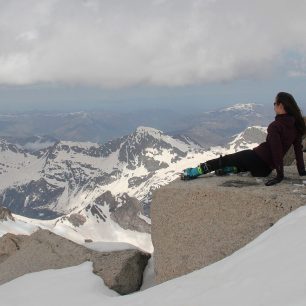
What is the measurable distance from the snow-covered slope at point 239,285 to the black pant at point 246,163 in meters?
2.80

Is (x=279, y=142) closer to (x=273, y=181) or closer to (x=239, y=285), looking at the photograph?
(x=273, y=181)

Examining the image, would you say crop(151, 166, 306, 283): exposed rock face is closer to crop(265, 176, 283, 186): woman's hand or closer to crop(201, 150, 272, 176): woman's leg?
crop(265, 176, 283, 186): woman's hand

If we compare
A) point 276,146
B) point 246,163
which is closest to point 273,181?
point 276,146

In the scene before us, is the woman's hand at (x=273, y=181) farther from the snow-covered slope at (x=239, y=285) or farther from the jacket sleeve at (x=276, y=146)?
the snow-covered slope at (x=239, y=285)

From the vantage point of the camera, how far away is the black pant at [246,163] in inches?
508

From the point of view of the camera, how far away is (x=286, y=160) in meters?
20.8

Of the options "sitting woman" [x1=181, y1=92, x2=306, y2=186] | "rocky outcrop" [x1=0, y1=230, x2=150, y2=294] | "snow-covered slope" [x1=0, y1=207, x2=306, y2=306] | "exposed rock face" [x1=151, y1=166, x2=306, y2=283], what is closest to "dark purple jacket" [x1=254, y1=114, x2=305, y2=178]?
"sitting woman" [x1=181, y1=92, x2=306, y2=186]

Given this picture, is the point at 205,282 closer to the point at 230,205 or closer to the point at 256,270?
the point at 256,270

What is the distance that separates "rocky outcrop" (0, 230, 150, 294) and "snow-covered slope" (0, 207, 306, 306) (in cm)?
88

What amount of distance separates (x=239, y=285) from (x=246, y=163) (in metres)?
6.28

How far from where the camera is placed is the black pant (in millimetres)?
12906

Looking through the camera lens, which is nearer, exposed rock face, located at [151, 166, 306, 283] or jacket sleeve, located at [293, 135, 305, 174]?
exposed rock face, located at [151, 166, 306, 283]

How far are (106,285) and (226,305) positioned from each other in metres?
6.91

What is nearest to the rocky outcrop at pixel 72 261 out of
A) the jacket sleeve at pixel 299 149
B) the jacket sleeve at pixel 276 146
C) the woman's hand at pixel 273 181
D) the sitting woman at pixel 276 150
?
the sitting woman at pixel 276 150
